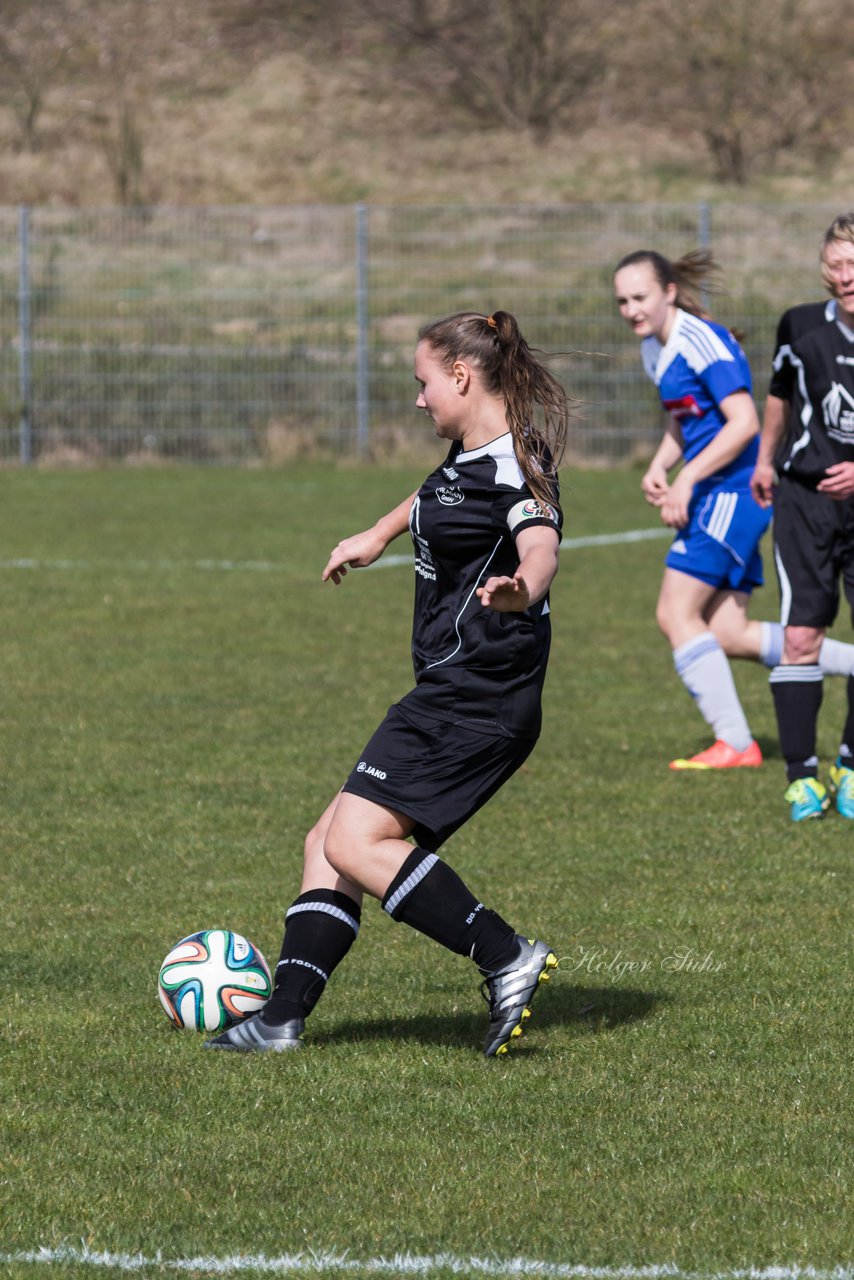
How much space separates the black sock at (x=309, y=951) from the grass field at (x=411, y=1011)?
0.11 meters

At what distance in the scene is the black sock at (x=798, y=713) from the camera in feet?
23.2

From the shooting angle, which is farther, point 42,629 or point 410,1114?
point 42,629

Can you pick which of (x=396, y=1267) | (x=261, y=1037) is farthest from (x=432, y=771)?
(x=396, y=1267)

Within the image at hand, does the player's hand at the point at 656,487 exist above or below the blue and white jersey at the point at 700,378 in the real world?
below

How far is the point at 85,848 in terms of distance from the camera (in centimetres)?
641

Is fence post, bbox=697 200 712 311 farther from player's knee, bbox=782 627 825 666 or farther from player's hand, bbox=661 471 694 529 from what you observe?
player's knee, bbox=782 627 825 666

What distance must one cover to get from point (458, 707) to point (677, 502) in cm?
322

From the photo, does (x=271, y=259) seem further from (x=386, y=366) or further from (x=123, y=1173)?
(x=123, y=1173)

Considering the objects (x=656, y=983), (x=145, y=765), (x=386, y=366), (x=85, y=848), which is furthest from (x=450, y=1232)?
(x=386, y=366)

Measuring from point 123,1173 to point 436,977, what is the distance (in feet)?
5.18

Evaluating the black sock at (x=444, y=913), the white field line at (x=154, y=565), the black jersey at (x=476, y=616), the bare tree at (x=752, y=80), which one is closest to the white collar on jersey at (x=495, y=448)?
the black jersey at (x=476, y=616)

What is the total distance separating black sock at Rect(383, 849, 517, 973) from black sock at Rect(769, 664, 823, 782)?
9.81ft

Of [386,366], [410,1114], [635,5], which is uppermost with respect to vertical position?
[635,5]

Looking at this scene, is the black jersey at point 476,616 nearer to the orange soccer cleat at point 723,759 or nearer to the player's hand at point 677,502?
the player's hand at point 677,502
